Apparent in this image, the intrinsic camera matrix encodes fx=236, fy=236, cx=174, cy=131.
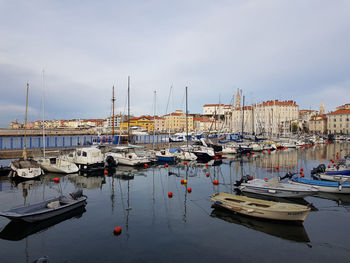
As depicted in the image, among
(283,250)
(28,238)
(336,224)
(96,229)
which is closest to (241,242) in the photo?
(283,250)

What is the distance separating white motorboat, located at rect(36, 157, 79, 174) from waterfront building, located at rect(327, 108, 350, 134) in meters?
134

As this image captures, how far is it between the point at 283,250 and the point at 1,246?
12200mm

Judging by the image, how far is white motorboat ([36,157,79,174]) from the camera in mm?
26281

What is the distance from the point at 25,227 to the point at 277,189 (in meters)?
15.8

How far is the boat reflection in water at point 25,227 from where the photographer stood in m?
11.4

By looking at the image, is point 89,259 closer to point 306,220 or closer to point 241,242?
point 241,242

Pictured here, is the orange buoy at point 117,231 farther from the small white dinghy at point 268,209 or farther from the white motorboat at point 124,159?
the white motorboat at point 124,159

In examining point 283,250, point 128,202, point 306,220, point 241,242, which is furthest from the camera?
point 128,202

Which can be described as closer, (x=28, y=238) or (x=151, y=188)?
(x=28, y=238)

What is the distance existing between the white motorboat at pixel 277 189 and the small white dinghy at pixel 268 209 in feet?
10.9

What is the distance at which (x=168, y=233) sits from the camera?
11680 millimetres

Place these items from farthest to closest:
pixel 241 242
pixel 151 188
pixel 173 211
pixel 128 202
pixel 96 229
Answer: pixel 151 188
pixel 128 202
pixel 173 211
pixel 96 229
pixel 241 242

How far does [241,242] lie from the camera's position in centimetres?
1071

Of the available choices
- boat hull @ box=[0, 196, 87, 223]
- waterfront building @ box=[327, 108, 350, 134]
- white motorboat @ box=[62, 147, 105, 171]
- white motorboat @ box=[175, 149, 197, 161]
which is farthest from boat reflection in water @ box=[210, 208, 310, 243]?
waterfront building @ box=[327, 108, 350, 134]
